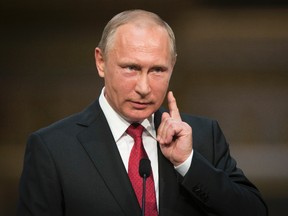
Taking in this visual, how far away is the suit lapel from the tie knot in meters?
0.05

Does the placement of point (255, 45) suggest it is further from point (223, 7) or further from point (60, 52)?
point (60, 52)

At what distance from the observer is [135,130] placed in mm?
1471

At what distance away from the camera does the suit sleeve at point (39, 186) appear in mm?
1338

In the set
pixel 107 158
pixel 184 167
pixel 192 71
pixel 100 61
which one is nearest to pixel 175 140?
pixel 184 167

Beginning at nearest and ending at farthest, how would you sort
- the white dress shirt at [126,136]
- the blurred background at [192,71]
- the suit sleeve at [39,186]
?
the suit sleeve at [39,186] → the white dress shirt at [126,136] → the blurred background at [192,71]

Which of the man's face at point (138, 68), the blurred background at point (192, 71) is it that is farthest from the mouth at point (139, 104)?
the blurred background at point (192, 71)

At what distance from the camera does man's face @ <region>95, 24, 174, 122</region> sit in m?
1.39

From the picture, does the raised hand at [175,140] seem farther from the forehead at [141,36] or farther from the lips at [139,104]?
the forehead at [141,36]

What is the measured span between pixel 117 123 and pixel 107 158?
114 millimetres

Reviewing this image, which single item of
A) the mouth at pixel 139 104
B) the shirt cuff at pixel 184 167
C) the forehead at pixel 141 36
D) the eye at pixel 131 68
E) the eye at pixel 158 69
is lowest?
the shirt cuff at pixel 184 167

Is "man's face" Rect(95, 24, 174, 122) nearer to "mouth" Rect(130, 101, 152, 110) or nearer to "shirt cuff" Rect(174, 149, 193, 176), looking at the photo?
"mouth" Rect(130, 101, 152, 110)

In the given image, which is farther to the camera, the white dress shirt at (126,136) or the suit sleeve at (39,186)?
the white dress shirt at (126,136)

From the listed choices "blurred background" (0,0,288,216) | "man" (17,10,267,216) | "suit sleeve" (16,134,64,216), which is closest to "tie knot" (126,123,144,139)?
"man" (17,10,267,216)

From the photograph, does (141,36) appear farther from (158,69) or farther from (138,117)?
(138,117)
